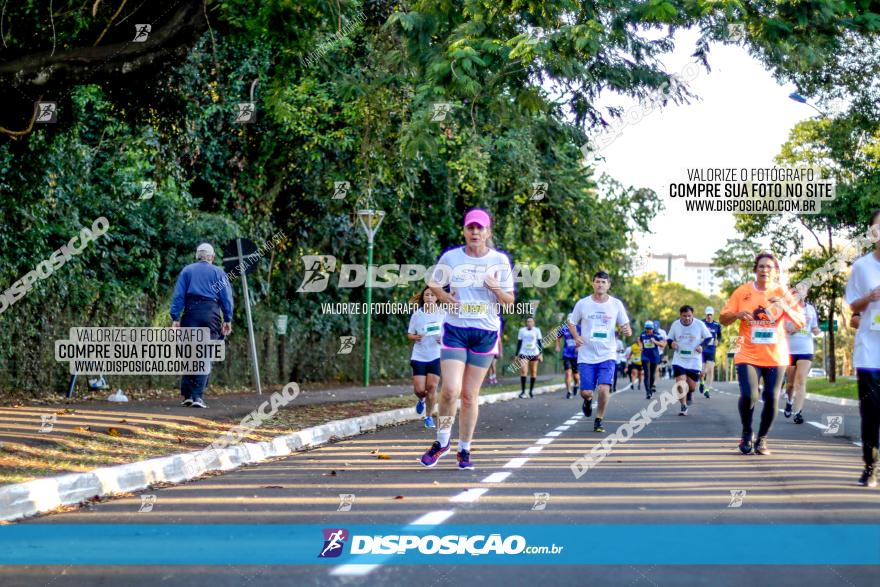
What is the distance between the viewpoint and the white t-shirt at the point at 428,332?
15883mm

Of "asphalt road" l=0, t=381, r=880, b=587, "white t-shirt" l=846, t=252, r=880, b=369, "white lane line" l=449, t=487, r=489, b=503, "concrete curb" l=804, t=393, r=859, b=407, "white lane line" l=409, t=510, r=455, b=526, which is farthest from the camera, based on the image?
"concrete curb" l=804, t=393, r=859, b=407

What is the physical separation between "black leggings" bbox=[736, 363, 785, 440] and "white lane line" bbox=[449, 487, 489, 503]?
431 cm

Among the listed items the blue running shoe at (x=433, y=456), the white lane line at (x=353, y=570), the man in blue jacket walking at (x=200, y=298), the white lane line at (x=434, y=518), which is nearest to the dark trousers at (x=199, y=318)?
the man in blue jacket walking at (x=200, y=298)

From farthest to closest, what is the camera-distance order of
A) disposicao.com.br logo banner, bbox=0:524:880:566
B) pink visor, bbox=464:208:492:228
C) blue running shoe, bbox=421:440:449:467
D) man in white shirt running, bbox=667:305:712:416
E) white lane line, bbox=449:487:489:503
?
man in white shirt running, bbox=667:305:712:416
blue running shoe, bbox=421:440:449:467
pink visor, bbox=464:208:492:228
white lane line, bbox=449:487:489:503
disposicao.com.br logo banner, bbox=0:524:880:566

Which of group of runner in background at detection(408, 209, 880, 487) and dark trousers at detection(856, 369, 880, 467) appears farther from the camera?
group of runner in background at detection(408, 209, 880, 487)

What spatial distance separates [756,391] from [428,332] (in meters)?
4.76

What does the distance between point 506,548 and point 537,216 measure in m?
23.4

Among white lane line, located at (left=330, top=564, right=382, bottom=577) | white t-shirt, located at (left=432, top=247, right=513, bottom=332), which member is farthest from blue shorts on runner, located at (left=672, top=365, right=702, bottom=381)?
white lane line, located at (left=330, top=564, right=382, bottom=577)

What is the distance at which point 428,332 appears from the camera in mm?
15859

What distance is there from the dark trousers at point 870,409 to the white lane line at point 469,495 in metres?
3.10

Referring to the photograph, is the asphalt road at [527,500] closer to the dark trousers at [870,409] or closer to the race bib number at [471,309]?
the dark trousers at [870,409]

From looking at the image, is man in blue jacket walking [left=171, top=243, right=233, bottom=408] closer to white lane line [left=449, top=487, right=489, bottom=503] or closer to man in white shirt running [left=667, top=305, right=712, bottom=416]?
white lane line [left=449, top=487, right=489, bottom=503]

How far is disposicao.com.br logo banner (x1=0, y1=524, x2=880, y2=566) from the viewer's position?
6.29 metres

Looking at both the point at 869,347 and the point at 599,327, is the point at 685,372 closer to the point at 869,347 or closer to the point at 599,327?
the point at 599,327
